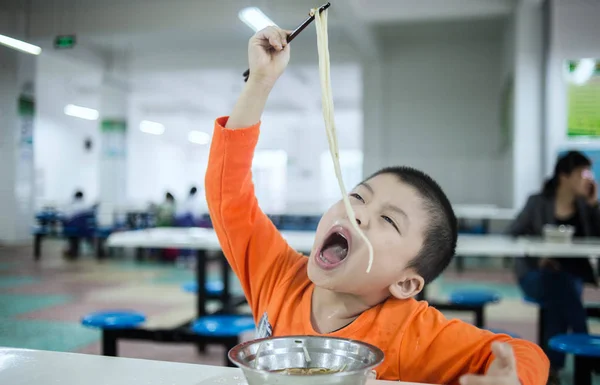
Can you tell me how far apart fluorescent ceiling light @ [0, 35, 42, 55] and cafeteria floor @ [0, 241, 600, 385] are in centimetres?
31

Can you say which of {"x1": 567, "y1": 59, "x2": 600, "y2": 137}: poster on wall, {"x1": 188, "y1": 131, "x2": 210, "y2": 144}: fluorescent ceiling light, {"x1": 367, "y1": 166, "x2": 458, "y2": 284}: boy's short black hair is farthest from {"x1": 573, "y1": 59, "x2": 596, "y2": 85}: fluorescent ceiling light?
{"x1": 188, "y1": 131, "x2": 210, "y2": 144}: fluorescent ceiling light

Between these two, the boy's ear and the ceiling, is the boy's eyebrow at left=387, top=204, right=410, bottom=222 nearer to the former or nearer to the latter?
the boy's ear

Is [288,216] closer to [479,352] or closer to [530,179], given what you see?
[530,179]

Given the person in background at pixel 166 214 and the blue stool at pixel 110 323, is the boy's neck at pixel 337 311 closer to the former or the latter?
the blue stool at pixel 110 323

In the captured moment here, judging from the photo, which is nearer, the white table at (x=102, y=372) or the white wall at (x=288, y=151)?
the white table at (x=102, y=372)

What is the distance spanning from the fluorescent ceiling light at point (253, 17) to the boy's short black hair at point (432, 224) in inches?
17.6

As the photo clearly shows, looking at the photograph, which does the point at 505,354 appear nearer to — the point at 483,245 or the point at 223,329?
the point at 223,329

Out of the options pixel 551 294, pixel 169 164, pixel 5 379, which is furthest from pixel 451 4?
pixel 169 164

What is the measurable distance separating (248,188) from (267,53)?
0.22 meters

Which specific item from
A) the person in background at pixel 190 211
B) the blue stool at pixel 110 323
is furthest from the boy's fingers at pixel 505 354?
the person in background at pixel 190 211

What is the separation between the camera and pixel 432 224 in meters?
0.80

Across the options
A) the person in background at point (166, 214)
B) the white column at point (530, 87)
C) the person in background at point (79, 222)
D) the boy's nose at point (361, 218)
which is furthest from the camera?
the person in background at point (166, 214)

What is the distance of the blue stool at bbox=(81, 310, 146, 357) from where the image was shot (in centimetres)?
193

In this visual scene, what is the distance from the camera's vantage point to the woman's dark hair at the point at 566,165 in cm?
231
